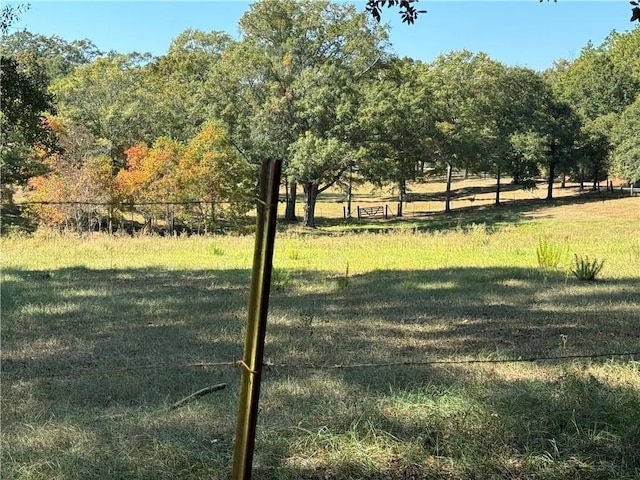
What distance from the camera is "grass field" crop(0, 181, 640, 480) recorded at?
9.53ft

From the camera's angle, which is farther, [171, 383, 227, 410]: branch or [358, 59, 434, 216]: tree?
[358, 59, 434, 216]: tree

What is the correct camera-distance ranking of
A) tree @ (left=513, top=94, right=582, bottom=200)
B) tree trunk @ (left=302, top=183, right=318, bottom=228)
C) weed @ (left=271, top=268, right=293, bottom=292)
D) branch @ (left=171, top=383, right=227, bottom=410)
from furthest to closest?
tree @ (left=513, top=94, right=582, bottom=200), tree trunk @ (left=302, top=183, right=318, bottom=228), weed @ (left=271, top=268, right=293, bottom=292), branch @ (left=171, top=383, right=227, bottom=410)

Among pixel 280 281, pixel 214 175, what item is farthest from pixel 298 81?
pixel 280 281

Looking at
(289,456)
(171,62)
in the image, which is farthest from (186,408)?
(171,62)

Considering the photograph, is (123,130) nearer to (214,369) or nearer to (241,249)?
(241,249)

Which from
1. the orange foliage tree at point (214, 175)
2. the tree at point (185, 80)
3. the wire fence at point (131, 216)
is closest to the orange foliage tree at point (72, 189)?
the wire fence at point (131, 216)

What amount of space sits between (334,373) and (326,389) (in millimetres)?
505

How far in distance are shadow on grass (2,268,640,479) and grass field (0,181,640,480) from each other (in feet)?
0.05

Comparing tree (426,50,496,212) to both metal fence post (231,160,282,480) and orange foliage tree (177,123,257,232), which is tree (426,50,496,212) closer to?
orange foliage tree (177,123,257,232)

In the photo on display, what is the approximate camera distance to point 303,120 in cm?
3528

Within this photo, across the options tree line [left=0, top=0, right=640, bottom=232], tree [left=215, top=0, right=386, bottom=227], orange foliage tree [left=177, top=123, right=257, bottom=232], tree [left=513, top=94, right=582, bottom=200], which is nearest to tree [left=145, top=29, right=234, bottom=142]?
tree line [left=0, top=0, right=640, bottom=232]

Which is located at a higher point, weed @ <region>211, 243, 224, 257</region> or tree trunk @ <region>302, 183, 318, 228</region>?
tree trunk @ <region>302, 183, 318, 228</region>

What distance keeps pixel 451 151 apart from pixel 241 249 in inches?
1119

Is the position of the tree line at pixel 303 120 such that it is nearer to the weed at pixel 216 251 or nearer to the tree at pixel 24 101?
the weed at pixel 216 251
